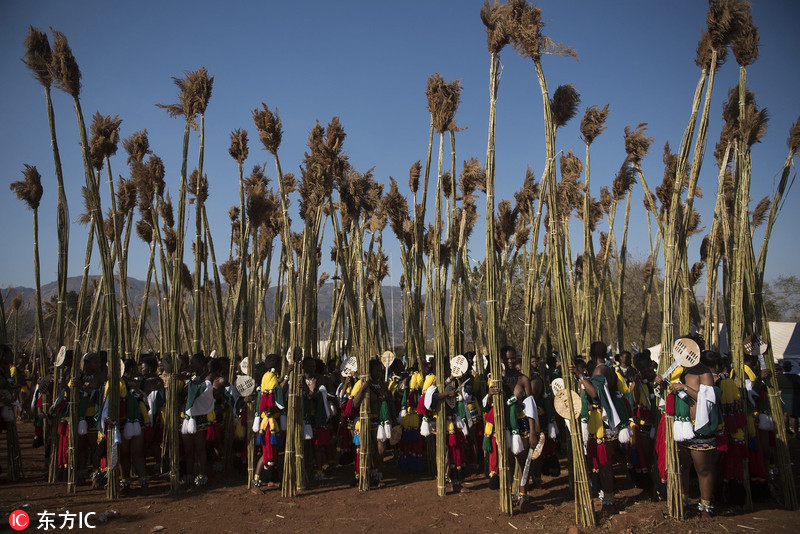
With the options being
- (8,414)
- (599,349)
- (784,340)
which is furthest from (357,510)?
(784,340)

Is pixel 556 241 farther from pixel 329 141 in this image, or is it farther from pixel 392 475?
pixel 392 475

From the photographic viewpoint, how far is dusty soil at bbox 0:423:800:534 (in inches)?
229

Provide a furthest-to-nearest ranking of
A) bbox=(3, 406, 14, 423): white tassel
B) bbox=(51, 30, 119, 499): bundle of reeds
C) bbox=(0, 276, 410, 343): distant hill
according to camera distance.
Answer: bbox=(0, 276, 410, 343): distant hill < bbox=(3, 406, 14, 423): white tassel < bbox=(51, 30, 119, 499): bundle of reeds

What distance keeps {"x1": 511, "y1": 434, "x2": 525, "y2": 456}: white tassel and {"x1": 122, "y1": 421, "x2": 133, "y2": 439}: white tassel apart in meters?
5.18

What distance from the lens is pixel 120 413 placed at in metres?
7.62

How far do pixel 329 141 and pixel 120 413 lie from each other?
4.73m

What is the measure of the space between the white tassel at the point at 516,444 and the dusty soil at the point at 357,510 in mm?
702

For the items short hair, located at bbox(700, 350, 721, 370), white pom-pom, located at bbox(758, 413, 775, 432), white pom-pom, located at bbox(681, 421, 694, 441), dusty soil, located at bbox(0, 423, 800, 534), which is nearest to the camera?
white pom-pom, located at bbox(681, 421, 694, 441)

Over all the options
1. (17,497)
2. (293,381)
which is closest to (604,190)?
(293,381)

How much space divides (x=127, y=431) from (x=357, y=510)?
341cm

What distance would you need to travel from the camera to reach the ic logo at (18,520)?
20.3 feet

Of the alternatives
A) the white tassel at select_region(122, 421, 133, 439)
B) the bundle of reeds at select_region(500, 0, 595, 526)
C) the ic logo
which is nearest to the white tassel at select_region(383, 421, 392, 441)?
the bundle of reeds at select_region(500, 0, 595, 526)

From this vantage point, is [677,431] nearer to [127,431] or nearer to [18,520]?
[127,431]

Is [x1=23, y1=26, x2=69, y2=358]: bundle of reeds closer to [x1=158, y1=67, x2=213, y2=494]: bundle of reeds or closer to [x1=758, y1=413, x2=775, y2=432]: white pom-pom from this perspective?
[x1=158, y1=67, x2=213, y2=494]: bundle of reeds
